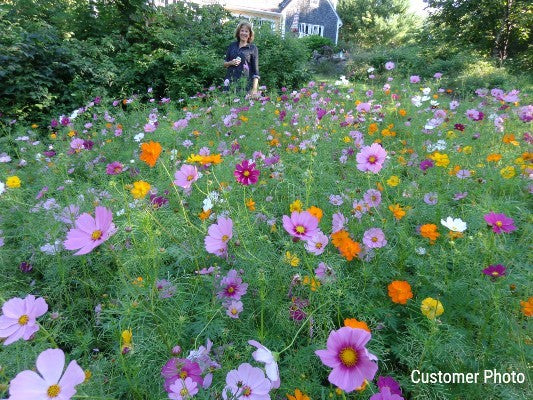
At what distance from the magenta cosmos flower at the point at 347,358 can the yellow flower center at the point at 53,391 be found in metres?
0.51

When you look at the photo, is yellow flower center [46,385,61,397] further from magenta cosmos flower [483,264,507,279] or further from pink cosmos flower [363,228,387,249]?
magenta cosmos flower [483,264,507,279]

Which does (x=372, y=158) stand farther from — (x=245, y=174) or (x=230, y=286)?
(x=230, y=286)

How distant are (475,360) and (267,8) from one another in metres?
24.0

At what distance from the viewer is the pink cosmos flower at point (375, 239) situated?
1.27 meters

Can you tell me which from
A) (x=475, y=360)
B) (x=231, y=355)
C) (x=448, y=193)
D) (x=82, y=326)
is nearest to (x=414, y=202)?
(x=448, y=193)

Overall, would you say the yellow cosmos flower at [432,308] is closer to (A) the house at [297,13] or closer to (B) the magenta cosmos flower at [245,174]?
(B) the magenta cosmos flower at [245,174]

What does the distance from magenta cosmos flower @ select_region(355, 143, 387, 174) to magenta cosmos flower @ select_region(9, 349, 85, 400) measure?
46.9 inches

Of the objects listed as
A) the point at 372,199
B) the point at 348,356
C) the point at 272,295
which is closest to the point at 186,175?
the point at 272,295

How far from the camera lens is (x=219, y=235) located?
116cm

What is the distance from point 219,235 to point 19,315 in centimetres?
57

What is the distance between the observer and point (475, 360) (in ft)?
3.38

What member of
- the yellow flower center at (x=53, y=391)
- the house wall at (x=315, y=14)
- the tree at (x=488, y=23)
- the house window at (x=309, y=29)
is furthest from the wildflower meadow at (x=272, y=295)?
the house window at (x=309, y=29)

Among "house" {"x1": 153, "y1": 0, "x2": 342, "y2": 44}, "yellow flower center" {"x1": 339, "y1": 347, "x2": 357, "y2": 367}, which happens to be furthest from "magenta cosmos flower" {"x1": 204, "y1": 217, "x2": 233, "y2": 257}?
"house" {"x1": 153, "y1": 0, "x2": 342, "y2": 44}

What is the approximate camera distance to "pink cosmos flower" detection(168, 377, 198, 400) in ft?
2.58
